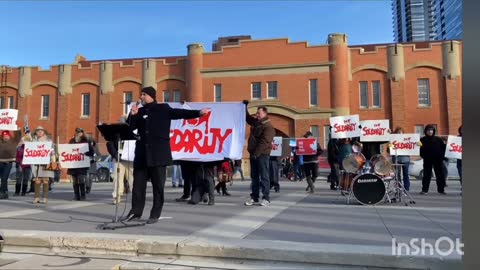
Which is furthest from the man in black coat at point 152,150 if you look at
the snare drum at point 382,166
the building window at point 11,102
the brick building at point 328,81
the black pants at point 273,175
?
the building window at point 11,102

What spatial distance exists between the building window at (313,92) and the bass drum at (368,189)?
30695 mm

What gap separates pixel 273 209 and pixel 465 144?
241 inches

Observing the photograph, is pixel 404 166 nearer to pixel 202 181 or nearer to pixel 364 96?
pixel 202 181

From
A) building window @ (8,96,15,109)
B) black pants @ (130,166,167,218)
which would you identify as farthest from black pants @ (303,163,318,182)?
building window @ (8,96,15,109)

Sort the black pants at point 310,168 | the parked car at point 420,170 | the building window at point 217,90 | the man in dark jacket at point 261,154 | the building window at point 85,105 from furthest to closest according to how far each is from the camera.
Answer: the building window at point 85,105 < the building window at point 217,90 < the parked car at point 420,170 < the black pants at point 310,168 < the man in dark jacket at point 261,154

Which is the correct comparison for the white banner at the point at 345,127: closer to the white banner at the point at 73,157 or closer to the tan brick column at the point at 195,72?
the white banner at the point at 73,157

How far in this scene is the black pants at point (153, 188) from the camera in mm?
7066

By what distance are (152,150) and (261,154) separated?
3.29m

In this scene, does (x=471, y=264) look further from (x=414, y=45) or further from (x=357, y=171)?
(x=414, y=45)

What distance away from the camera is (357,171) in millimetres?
9625

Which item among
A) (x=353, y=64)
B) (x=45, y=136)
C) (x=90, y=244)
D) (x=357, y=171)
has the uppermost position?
(x=353, y=64)

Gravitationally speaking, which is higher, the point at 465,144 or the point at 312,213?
the point at 465,144

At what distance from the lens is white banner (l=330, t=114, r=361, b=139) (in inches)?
502

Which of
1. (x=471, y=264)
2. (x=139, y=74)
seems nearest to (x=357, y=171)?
(x=471, y=264)
